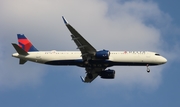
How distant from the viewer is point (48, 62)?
91.8 meters

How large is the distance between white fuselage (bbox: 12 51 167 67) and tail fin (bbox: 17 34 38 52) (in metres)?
2.31

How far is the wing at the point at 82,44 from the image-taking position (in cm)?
8243

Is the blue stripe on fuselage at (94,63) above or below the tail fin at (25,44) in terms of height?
below

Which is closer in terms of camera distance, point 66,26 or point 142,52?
point 66,26

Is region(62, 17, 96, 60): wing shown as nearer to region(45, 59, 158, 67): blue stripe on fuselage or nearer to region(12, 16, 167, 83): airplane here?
region(12, 16, 167, 83): airplane

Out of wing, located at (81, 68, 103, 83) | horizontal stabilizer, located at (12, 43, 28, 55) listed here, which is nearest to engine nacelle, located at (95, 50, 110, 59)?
wing, located at (81, 68, 103, 83)

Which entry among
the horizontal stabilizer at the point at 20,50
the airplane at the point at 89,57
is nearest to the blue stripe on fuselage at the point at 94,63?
the airplane at the point at 89,57

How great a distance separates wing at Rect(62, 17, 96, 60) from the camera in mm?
82431

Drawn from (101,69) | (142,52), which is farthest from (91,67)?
(142,52)

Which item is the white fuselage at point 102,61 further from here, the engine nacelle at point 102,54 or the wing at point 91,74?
the wing at point 91,74

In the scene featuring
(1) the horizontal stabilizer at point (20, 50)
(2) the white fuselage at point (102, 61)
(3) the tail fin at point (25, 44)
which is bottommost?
(2) the white fuselage at point (102, 61)

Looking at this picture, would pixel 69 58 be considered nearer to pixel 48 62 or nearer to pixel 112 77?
pixel 48 62

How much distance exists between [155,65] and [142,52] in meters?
3.79

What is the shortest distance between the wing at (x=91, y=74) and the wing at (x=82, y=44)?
8.25 metres
